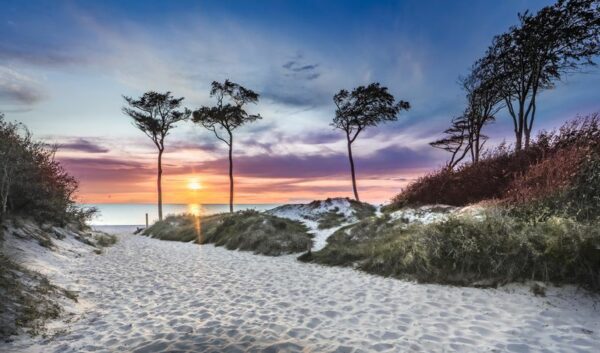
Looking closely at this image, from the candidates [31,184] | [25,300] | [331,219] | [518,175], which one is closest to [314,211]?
[331,219]

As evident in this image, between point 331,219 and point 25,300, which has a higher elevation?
point 331,219

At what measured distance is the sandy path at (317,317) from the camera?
5034 mm

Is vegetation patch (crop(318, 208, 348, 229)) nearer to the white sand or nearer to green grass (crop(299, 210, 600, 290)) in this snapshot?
the white sand

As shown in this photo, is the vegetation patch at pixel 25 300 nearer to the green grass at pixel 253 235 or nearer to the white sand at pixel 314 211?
the green grass at pixel 253 235

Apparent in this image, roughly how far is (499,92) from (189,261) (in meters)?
27.6

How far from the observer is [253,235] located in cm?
1677

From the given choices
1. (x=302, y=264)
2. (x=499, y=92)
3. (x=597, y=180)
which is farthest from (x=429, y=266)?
(x=499, y=92)

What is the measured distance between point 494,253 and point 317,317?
4.77 m

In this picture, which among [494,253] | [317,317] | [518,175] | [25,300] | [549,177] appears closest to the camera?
[25,300]

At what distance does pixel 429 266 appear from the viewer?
8.77 metres

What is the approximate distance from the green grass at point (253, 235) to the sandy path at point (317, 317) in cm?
519

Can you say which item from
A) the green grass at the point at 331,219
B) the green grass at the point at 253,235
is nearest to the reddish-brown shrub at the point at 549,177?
the green grass at the point at 253,235

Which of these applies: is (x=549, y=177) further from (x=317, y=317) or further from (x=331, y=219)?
(x=331, y=219)

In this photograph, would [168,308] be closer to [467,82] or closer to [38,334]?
[38,334]
